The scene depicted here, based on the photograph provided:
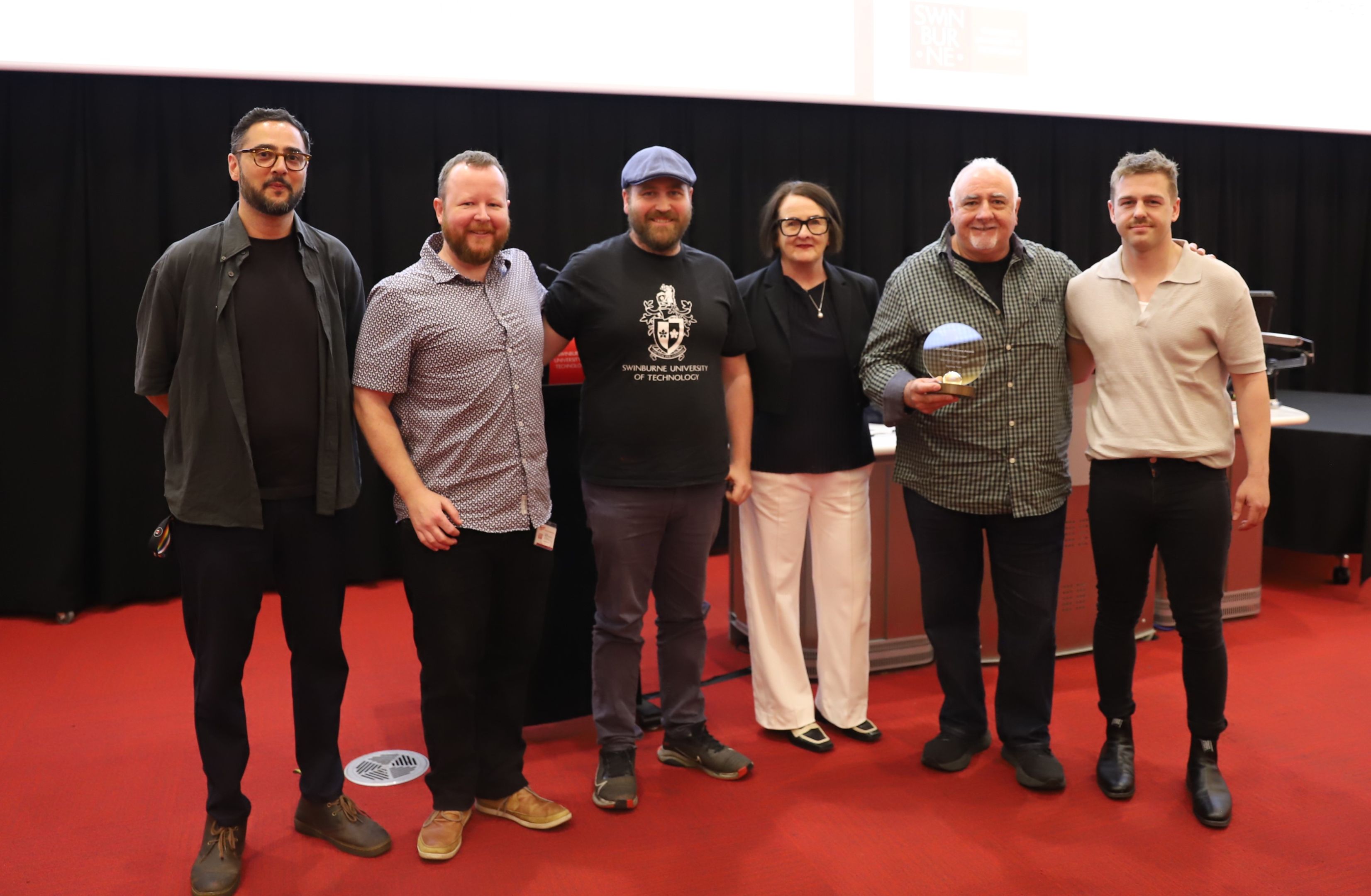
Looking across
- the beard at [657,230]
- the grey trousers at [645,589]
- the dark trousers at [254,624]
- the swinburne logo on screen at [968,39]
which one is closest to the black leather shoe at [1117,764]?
the grey trousers at [645,589]

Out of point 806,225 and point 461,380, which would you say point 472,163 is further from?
point 806,225

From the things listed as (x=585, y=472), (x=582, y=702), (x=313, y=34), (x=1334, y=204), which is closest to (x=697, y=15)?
(x=313, y=34)

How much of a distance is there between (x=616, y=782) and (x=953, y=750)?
920mm

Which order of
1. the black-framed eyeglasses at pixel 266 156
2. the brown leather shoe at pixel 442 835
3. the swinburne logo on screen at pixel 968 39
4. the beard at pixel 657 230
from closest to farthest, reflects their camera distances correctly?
the black-framed eyeglasses at pixel 266 156, the brown leather shoe at pixel 442 835, the beard at pixel 657 230, the swinburne logo on screen at pixel 968 39

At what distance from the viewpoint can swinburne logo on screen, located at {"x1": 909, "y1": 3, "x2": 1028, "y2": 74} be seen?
15.5ft

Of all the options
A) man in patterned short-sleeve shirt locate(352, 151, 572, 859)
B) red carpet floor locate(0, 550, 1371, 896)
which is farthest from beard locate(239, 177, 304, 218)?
red carpet floor locate(0, 550, 1371, 896)

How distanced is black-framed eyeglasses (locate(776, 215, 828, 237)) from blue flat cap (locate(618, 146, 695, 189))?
0.35m

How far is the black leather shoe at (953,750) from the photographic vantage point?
2.73 meters

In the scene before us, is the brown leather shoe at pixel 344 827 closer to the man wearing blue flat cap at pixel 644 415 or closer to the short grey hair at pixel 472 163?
the man wearing blue flat cap at pixel 644 415

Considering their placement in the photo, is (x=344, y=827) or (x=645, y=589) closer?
(x=344, y=827)

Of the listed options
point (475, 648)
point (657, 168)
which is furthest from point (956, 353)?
point (475, 648)

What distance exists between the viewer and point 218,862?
2.19 metres

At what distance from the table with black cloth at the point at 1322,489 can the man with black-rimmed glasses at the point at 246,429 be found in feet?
13.5

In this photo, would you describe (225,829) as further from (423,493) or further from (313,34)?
(313,34)
